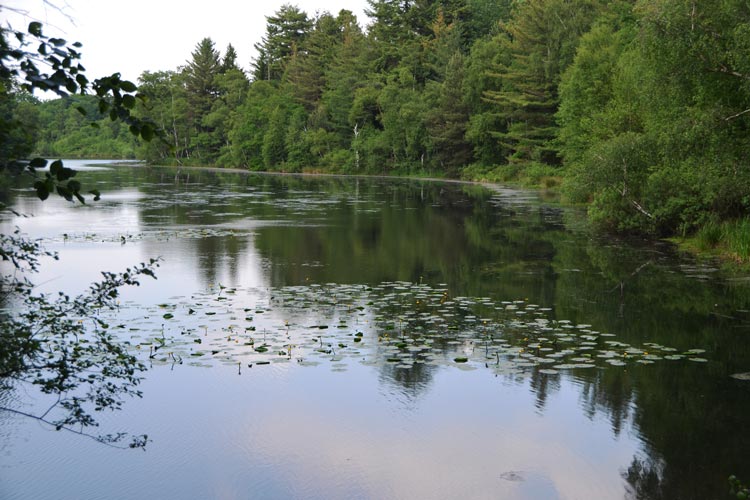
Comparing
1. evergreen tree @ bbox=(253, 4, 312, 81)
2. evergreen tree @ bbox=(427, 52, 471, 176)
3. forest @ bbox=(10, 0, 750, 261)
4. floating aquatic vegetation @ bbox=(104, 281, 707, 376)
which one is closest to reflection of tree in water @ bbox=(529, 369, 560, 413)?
floating aquatic vegetation @ bbox=(104, 281, 707, 376)

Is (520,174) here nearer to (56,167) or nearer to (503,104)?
(503,104)

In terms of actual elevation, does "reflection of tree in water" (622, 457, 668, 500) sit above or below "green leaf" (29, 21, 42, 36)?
below

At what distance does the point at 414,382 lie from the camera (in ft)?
33.7

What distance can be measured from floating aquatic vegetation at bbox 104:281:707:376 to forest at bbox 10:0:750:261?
13.5 ft

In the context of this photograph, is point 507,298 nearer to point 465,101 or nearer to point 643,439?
point 643,439

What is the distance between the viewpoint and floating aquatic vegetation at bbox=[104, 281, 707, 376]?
36.2ft

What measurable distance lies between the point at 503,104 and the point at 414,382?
5231 centimetres

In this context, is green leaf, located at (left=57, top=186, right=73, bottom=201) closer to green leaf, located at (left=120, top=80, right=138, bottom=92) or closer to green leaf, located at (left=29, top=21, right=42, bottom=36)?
green leaf, located at (left=120, top=80, right=138, bottom=92)

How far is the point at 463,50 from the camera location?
7612 cm

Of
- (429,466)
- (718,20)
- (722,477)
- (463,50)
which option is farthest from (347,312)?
(463,50)

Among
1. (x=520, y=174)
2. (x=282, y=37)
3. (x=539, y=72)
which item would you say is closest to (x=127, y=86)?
(x=520, y=174)

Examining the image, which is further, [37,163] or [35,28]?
[37,163]

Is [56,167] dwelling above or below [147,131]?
below

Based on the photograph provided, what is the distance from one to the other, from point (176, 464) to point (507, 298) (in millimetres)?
8995
